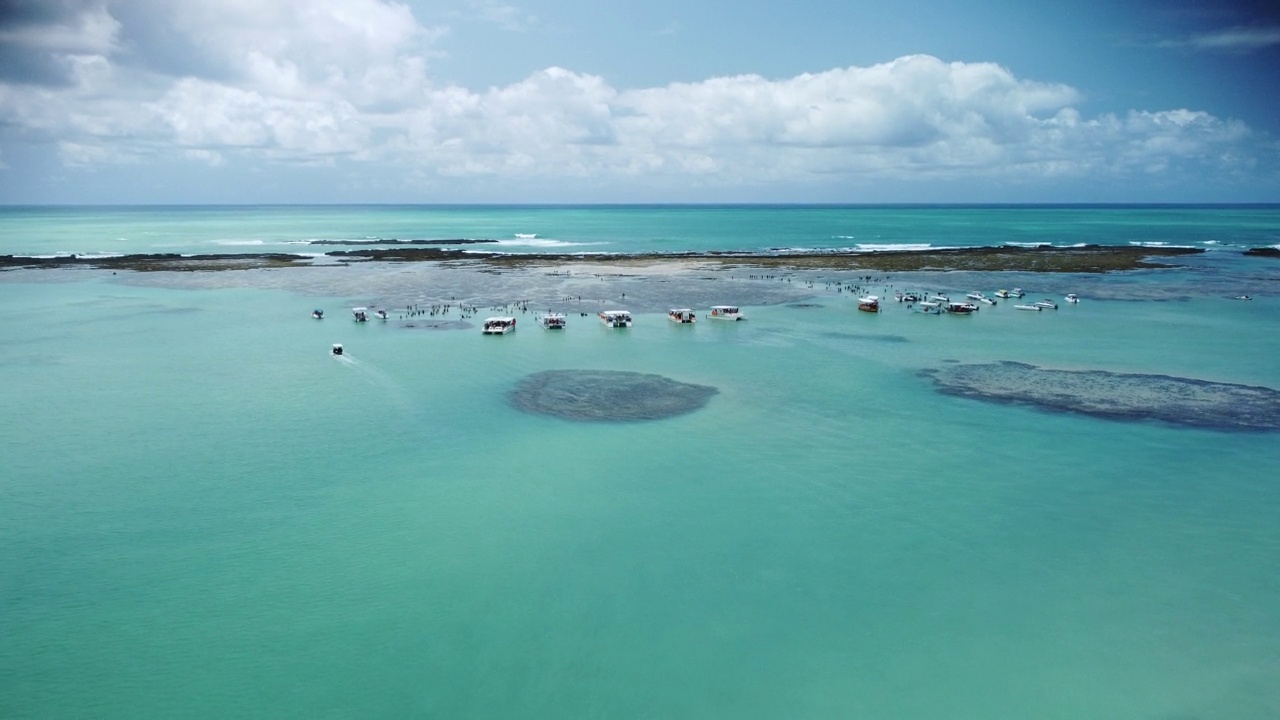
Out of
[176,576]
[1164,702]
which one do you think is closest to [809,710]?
[1164,702]

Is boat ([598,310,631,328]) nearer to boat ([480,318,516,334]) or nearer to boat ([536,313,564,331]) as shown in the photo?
boat ([536,313,564,331])

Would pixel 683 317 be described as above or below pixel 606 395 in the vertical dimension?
above

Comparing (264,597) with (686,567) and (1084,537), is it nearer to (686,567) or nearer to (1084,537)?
(686,567)

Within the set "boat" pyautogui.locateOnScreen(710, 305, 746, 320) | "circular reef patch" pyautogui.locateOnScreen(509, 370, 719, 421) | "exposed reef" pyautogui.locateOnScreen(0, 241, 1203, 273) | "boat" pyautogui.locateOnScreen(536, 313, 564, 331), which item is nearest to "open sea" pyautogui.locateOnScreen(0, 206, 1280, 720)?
"circular reef patch" pyautogui.locateOnScreen(509, 370, 719, 421)

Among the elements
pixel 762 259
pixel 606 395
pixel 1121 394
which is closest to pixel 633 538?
pixel 606 395

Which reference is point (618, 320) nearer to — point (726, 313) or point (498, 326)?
point (498, 326)

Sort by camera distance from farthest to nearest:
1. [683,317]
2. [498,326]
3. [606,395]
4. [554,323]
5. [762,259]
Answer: [762,259] < [683,317] < [554,323] < [498,326] < [606,395]
